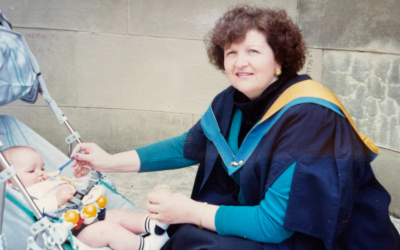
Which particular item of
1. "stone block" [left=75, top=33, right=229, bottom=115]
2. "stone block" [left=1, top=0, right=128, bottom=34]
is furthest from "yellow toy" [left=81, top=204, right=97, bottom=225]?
"stone block" [left=1, top=0, right=128, bottom=34]

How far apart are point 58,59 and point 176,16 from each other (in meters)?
1.14

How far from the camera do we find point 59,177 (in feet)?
5.58

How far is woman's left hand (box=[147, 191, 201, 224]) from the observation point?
122cm

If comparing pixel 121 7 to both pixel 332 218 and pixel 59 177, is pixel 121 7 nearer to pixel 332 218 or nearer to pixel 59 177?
pixel 59 177

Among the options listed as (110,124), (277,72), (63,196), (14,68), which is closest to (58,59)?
(110,124)

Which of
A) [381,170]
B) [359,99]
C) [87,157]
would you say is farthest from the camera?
[381,170]

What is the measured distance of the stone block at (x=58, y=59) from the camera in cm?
285

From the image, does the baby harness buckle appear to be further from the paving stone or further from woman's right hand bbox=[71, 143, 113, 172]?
the paving stone

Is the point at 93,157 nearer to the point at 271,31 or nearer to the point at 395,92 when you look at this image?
the point at 271,31

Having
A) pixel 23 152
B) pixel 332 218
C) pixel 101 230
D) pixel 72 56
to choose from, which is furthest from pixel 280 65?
pixel 72 56

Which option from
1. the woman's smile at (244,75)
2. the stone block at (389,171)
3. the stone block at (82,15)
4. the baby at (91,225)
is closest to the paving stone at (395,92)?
the stone block at (389,171)

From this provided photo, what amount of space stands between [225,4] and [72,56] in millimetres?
1439

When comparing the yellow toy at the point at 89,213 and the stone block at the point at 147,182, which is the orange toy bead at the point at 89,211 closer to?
the yellow toy at the point at 89,213

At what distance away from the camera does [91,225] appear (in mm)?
1477
